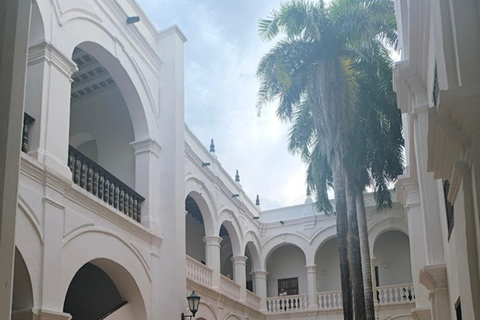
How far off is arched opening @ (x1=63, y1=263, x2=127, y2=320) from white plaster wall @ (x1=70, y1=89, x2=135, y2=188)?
2418mm

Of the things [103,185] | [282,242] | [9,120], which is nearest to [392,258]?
[282,242]

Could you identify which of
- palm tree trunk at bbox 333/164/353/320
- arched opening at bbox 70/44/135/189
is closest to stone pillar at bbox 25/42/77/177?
arched opening at bbox 70/44/135/189

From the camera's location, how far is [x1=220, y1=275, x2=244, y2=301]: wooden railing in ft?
72.7

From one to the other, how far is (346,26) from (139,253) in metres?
9.32

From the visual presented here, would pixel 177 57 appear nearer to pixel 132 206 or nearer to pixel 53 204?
pixel 132 206

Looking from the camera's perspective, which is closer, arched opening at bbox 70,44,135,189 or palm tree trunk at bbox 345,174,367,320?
arched opening at bbox 70,44,135,189

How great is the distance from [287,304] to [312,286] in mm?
1249

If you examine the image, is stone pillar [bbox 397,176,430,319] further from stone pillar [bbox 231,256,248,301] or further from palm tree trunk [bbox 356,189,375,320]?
stone pillar [bbox 231,256,248,301]

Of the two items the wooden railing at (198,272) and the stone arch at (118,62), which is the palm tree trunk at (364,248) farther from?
the stone arch at (118,62)

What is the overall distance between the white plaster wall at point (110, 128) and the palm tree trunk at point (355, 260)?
21.6 ft

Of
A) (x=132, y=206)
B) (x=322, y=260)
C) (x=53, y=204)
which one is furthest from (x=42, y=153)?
(x=322, y=260)

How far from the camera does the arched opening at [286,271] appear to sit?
29.6 m

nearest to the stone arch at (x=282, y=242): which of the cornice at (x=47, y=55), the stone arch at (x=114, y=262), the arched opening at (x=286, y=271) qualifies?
the arched opening at (x=286, y=271)

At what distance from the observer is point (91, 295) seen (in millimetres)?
15391
